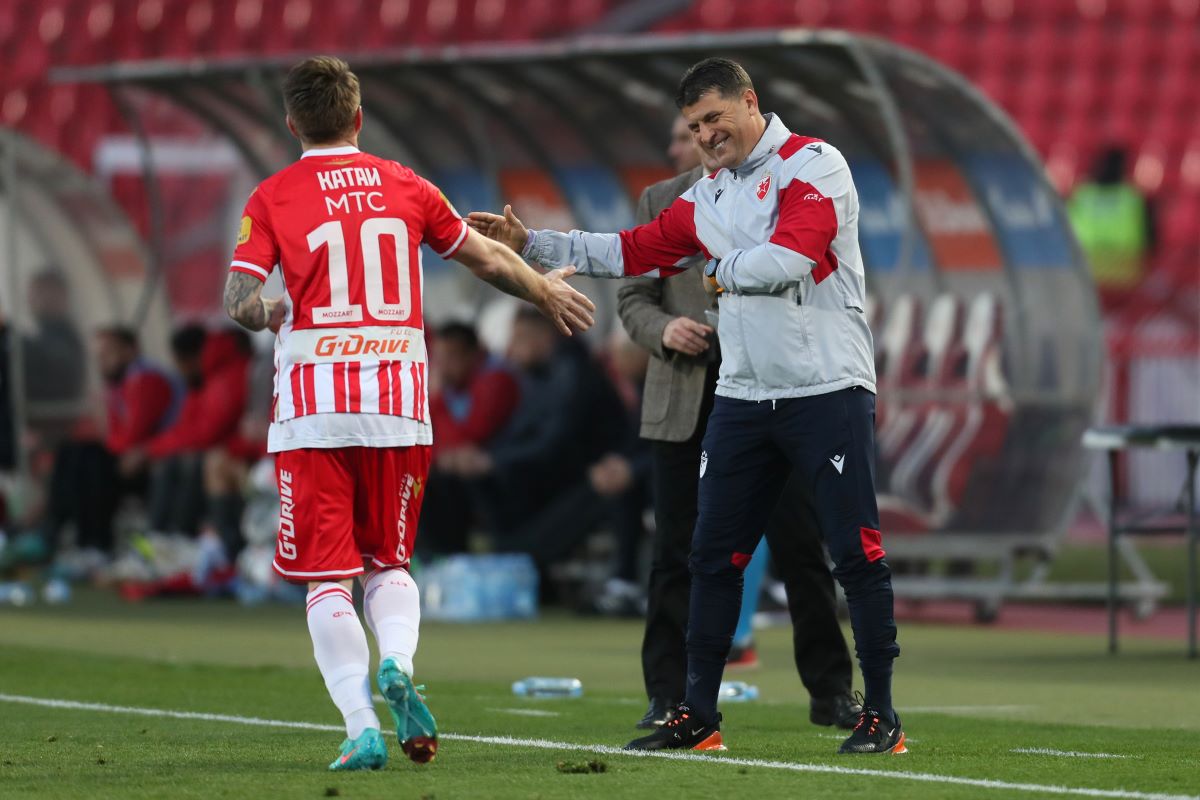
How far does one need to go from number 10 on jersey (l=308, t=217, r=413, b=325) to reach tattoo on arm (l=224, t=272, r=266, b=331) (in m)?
0.15

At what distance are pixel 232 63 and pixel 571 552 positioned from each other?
3.96 metres

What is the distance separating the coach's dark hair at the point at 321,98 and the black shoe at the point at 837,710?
259 cm

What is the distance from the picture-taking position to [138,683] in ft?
29.6

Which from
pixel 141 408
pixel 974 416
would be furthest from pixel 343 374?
pixel 141 408

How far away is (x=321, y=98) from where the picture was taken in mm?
5910

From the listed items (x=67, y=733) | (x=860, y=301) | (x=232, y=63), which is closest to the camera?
(x=860, y=301)

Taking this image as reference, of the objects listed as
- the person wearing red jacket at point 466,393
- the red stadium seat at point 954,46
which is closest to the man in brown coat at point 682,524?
the person wearing red jacket at point 466,393

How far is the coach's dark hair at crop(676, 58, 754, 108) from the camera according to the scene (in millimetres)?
6180

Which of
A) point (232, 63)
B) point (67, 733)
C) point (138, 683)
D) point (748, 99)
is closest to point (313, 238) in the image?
point (748, 99)

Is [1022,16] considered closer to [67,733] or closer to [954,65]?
[954,65]

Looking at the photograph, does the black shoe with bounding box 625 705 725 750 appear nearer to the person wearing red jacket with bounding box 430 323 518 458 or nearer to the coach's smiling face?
the coach's smiling face

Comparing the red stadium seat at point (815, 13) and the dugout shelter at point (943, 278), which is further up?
the red stadium seat at point (815, 13)

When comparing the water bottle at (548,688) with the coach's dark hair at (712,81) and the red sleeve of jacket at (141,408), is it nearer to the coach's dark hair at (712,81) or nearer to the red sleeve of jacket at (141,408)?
the coach's dark hair at (712,81)

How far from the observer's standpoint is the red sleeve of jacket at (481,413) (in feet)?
47.5
